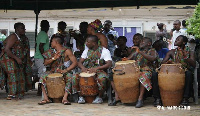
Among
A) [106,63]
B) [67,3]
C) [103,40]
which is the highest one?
[67,3]

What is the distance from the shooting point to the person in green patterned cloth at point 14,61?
917 centimetres

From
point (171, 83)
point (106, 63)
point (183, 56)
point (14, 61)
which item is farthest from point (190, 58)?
point (14, 61)

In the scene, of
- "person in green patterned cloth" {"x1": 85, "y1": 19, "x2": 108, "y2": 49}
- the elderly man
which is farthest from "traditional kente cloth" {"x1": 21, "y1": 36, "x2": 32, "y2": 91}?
the elderly man

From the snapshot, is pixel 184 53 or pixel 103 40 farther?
pixel 103 40

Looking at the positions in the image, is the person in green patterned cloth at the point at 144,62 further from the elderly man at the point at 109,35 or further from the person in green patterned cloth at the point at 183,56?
the elderly man at the point at 109,35

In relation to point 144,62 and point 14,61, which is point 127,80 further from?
point 14,61

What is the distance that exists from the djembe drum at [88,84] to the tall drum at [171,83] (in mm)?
1232

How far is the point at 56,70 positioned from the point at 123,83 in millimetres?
1490

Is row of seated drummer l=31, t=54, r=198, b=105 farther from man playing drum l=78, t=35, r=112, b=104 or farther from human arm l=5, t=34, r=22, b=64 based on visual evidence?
human arm l=5, t=34, r=22, b=64

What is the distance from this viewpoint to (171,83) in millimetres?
7840

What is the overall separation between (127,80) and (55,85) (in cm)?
144

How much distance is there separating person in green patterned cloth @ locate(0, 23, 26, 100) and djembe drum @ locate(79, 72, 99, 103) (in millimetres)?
1532

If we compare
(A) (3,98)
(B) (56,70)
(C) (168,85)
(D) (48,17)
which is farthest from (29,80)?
(D) (48,17)

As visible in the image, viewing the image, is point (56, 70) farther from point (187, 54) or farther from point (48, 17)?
point (48, 17)
